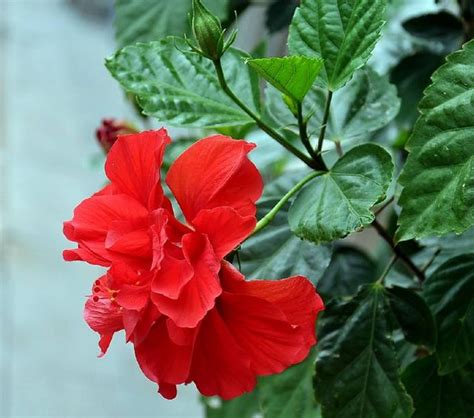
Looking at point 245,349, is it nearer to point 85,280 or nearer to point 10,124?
point 85,280

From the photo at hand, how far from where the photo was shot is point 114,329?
417mm

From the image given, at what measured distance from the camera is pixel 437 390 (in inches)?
21.9

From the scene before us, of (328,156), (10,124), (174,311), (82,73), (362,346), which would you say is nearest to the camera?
(174,311)

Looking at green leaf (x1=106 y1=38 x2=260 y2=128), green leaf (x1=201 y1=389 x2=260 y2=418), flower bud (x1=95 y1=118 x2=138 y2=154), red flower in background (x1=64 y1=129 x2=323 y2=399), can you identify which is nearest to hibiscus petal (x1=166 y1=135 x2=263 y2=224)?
red flower in background (x1=64 y1=129 x2=323 y2=399)

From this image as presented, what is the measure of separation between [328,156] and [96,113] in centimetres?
227

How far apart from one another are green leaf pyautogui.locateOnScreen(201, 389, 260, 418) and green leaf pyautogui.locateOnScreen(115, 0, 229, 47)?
1.26 ft

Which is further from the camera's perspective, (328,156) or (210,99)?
(328,156)

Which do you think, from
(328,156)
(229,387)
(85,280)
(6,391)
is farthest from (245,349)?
(85,280)

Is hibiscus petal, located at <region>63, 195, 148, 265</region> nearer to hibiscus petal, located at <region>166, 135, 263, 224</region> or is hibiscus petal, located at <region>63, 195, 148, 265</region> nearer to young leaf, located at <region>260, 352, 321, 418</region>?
hibiscus petal, located at <region>166, 135, 263, 224</region>

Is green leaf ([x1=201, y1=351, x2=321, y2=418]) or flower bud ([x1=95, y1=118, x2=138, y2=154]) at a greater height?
flower bud ([x1=95, y1=118, x2=138, y2=154])

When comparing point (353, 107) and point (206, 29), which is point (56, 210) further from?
point (206, 29)

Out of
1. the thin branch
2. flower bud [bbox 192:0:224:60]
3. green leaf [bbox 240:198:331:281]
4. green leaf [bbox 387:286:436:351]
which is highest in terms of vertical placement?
flower bud [bbox 192:0:224:60]

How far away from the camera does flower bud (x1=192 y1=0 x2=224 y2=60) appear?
0.44 metres

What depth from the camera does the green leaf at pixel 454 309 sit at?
1.72 ft
